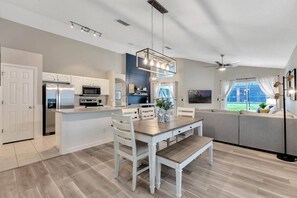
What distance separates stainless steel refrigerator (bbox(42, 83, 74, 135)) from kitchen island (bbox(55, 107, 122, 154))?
4.86 feet

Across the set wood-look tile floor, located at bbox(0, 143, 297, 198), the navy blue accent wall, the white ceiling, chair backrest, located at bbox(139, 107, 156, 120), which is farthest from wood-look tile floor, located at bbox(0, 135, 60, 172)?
the navy blue accent wall

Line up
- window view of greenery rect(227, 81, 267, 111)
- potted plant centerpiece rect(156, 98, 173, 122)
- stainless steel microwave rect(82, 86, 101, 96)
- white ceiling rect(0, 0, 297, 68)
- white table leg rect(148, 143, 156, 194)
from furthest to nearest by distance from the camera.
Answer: window view of greenery rect(227, 81, 267, 111)
stainless steel microwave rect(82, 86, 101, 96)
potted plant centerpiece rect(156, 98, 173, 122)
white ceiling rect(0, 0, 297, 68)
white table leg rect(148, 143, 156, 194)

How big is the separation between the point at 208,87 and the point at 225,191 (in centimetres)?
672

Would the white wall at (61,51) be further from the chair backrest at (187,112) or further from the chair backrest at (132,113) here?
the chair backrest at (187,112)

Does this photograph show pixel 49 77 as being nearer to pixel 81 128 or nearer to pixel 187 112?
pixel 81 128

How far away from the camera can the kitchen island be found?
3.13 meters

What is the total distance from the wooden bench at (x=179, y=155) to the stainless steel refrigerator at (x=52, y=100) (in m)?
3.98

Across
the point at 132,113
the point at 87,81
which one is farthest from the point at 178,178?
the point at 87,81

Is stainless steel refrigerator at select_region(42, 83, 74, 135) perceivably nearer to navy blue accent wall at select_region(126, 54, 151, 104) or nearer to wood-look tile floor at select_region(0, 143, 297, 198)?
wood-look tile floor at select_region(0, 143, 297, 198)

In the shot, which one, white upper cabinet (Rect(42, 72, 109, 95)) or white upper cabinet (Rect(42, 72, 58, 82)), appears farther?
white upper cabinet (Rect(42, 72, 109, 95))

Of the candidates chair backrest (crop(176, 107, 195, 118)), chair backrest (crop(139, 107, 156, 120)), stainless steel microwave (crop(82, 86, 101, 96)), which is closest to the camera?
chair backrest (crop(139, 107, 156, 120))

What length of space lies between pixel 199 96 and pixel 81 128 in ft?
19.9

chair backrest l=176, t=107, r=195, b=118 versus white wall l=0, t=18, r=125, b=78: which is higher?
white wall l=0, t=18, r=125, b=78

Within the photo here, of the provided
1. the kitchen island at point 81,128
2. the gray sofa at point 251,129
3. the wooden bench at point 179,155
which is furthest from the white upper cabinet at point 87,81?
the wooden bench at point 179,155
